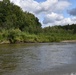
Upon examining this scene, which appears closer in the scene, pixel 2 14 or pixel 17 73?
pixel 17 73

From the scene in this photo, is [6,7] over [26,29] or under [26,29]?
over

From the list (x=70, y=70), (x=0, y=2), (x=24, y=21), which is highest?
(x=0, y=2)

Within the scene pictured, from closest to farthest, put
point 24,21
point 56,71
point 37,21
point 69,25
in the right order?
point 56,71 → point 24,21 → point 37,21 → point 69,25

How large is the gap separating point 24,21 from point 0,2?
1386cm

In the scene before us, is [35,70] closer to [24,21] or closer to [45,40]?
[45,40]

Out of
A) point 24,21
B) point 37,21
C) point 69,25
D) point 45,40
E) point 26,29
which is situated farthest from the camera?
point 69,25

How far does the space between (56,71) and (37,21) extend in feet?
402

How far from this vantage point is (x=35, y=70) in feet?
72.3

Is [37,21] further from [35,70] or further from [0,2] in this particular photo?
[35,70]

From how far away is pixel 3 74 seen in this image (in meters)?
20.0

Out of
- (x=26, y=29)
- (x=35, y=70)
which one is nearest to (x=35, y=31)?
(x=26, y=29)

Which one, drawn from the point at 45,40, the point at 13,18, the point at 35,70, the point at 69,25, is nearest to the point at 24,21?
the point at 13,18

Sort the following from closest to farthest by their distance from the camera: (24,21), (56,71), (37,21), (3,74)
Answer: (3,74) → (56,71) → (24,21) → (37,21)

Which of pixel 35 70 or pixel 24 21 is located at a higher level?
pixel 24 21
